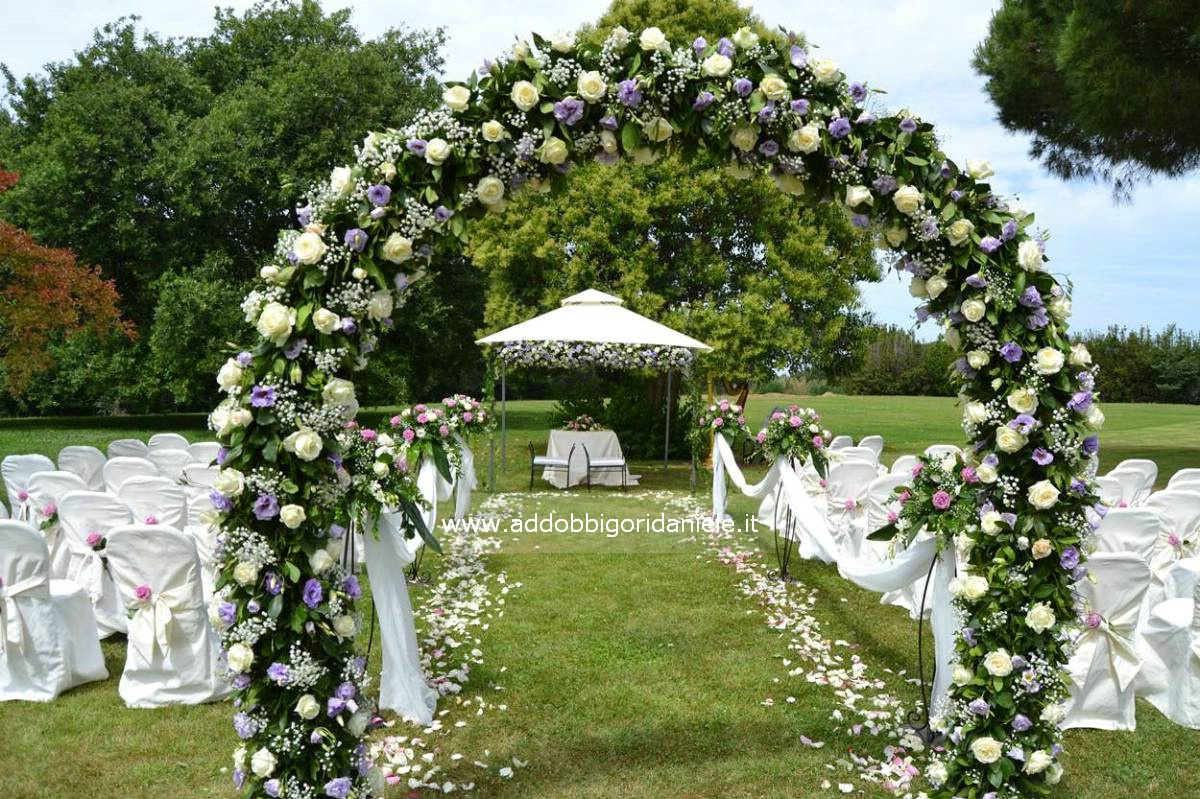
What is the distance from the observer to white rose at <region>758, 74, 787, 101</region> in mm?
3168

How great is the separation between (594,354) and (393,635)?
987 centimetres

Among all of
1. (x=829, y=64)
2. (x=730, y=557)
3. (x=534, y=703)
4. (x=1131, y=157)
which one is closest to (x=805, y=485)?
(x=730, y=557)

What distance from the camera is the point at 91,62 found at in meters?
20.3

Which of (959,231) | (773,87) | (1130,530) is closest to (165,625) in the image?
(773,87)

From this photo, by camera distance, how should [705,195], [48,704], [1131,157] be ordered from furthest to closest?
1. [705,195]
2. [1131,157]
3. [48,704]

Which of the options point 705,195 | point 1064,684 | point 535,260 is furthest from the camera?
point 535,260

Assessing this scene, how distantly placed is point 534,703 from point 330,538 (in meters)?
1.94

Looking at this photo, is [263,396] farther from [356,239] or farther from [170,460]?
[170,460]

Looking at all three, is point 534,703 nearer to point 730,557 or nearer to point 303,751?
point 303,751

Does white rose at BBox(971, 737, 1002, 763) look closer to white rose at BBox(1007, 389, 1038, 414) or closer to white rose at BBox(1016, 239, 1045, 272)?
white rose at BBox(1007, 389, 1038, 414)

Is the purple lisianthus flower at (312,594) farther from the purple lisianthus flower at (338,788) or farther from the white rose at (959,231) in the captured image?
the white rose at (959,231)

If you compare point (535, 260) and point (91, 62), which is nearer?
point (535, 260)

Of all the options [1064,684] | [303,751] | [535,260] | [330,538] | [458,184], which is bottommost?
[303,751]

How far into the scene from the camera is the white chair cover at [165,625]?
179 inches
